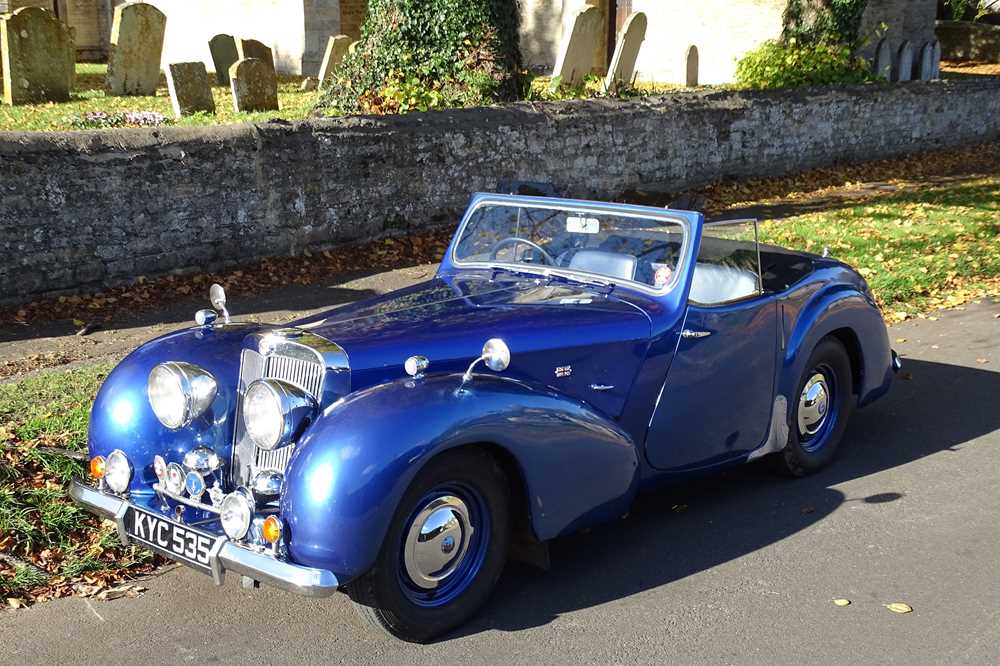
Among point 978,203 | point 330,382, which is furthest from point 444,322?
point 978,203

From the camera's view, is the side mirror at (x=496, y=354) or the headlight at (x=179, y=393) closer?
the side mirror at (x=496, y=354)

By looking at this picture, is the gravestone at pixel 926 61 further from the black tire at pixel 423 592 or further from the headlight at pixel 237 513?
the headlight at pixel 237 513

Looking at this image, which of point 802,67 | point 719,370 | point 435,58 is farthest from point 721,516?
point 802,67

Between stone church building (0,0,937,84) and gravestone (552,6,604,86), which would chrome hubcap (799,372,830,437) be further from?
stone church building (0,0,937,84)

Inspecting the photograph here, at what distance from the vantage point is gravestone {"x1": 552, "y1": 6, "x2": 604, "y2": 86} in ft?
58.0

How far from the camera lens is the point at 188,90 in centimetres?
1448

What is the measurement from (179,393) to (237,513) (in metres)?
0.67

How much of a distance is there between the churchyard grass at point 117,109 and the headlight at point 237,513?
8927 mm

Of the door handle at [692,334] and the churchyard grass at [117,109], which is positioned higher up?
the churchyard grass at [117,109]

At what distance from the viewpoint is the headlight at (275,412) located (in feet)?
12.7

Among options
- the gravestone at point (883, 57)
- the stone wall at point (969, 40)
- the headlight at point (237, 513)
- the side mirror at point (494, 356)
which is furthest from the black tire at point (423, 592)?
the stone wall at point (969, 40)

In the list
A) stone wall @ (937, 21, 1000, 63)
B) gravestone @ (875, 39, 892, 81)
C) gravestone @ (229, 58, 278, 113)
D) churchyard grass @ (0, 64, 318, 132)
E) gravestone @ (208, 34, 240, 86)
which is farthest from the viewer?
stone wall @ (937, 21, 1000, 63)

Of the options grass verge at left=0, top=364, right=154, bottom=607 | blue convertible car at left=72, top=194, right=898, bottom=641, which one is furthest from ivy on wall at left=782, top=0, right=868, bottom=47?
grass verge at left=0, top=364, right=154, bottom=607

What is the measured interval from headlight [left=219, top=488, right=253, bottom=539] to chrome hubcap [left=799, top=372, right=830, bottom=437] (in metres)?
3.04
